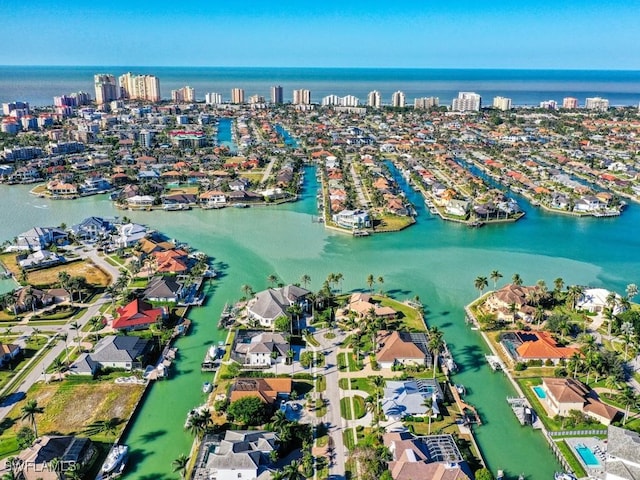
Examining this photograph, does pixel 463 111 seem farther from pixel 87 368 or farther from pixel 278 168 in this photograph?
pixel 87 368

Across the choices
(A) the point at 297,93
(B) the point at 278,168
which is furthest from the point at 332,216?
(A) the point at 297,93

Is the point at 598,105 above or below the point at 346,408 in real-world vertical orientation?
above

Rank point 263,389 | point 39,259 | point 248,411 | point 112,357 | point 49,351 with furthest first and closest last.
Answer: point 39,259 < point 49,351 < point 112,357 < point 263,389 < point 248,411

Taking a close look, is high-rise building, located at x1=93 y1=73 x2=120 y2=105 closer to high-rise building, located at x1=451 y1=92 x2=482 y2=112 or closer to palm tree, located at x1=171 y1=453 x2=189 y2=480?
high-rise building, located at x1=451 y1=92 x2=482 y2=112

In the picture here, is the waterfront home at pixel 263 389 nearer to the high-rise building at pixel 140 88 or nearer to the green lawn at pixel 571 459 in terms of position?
the green lawn at pixel 571 459

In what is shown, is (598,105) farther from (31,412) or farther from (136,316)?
(31,412)

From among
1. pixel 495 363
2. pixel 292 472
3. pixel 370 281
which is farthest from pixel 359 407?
pixel 370 281

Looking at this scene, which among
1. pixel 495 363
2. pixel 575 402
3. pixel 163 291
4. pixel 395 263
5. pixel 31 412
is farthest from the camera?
pixel 395 263
